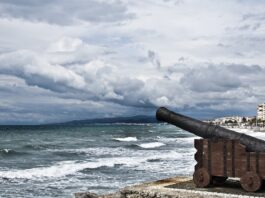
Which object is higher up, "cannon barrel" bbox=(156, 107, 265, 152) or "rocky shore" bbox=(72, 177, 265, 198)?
"cannon barrel" bbox=(156, 107, 265, 152)

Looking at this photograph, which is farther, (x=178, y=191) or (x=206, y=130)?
(x=206, y=130)

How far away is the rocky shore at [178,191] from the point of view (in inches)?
409

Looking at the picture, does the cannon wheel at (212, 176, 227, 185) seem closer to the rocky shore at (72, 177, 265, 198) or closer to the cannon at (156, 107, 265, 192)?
the cannon at (156, 107, 265, 192)

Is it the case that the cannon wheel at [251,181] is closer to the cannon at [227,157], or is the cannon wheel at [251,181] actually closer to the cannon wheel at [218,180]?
the cannon at [227,157]

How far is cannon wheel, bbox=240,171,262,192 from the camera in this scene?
10.5 metres

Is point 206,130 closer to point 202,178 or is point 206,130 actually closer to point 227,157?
point 227,157

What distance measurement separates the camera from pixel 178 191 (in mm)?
10766

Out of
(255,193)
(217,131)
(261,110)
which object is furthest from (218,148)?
(261,110)

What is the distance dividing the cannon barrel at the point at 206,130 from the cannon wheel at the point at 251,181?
0.53 metres

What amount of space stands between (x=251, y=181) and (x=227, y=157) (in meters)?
0.73

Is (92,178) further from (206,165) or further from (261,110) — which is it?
(261,110)

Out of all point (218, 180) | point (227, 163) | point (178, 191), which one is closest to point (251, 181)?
point (227, 163)

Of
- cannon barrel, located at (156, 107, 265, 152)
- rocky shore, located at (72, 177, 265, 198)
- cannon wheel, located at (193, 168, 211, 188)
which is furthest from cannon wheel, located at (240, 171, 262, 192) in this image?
cannon wheel, located at (193, 168, 211, 188)

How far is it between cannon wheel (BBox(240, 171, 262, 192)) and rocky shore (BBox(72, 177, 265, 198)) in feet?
0.44
